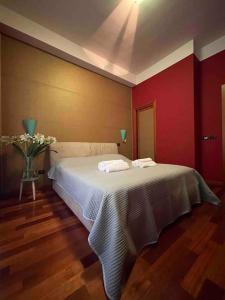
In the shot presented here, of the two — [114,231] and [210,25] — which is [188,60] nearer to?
[210,25]

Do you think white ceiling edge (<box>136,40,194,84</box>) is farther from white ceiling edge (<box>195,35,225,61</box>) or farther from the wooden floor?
the wooden floor

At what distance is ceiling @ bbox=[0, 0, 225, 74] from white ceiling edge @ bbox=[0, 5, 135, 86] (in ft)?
0.30

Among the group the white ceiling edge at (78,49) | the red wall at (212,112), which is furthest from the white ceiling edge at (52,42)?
the red wall at (212,112)

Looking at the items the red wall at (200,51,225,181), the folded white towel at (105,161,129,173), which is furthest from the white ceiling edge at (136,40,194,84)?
the folded white towel at (105,161,129,173)

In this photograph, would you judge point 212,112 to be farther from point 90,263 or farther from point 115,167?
point 90,263

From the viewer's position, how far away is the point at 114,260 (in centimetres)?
87

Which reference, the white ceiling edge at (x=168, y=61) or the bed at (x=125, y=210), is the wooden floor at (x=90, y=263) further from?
the white ceiling edge at (x=168, y=61)

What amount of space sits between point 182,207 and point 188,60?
3.10m

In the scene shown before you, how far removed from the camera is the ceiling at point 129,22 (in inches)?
82.1

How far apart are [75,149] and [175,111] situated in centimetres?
255

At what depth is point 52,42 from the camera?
8.43ft

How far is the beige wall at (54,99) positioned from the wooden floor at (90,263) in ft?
5.17

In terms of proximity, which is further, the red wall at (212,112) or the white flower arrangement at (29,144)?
the red wall at (212,112)

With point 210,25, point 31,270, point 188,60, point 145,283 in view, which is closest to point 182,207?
A: point 145,283
